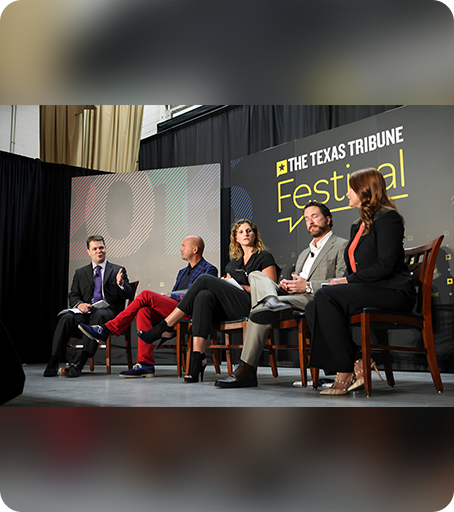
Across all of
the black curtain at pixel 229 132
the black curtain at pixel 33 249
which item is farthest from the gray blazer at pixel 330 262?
the black curtain at pixel 33 249

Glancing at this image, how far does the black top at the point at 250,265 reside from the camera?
10.5 feet

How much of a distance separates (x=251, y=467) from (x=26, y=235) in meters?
5.46

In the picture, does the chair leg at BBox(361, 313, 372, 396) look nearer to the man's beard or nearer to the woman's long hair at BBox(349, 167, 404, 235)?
the woman's long hair at BBox(349, 167, 404, 235)

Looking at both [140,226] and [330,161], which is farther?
[140,226]

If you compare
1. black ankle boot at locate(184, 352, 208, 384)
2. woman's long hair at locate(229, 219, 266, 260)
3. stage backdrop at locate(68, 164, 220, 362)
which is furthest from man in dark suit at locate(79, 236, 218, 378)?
stage backdrop at locate(68, 164, 220, 362)

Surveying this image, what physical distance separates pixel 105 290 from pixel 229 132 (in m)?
2.85

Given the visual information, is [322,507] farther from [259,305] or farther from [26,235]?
[26,235]

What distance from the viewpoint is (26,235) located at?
19.7 feet

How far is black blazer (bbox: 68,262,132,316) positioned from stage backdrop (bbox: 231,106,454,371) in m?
1.58

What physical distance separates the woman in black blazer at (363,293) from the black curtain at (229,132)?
8.80 ft

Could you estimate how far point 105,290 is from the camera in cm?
413

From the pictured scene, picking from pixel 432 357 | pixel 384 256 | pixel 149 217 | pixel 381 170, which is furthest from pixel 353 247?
pixel 149 217

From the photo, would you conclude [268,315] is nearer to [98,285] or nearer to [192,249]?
[192,249]

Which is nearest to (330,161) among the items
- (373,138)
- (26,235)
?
(373,138)
